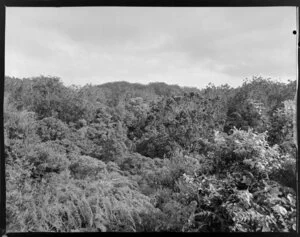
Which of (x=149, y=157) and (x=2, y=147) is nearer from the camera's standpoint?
(x=2, y=147)

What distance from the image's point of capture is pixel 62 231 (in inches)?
104

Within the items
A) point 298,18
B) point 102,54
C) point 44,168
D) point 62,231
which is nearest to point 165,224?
point 62,231

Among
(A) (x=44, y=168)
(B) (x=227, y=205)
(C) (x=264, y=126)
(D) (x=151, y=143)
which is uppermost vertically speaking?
(C) (x=264, y=126)

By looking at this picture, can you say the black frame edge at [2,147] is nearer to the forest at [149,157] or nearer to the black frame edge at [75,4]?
the black frame edge at [75,4]

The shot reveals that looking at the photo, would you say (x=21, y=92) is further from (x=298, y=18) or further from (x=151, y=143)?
(x=298, y=18)

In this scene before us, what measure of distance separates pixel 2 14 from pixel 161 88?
114 centimetres

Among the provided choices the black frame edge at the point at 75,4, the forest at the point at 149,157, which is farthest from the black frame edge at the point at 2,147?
the forest at the point at 149,157

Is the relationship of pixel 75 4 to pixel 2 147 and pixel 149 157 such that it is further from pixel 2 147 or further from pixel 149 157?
pixel 149 157

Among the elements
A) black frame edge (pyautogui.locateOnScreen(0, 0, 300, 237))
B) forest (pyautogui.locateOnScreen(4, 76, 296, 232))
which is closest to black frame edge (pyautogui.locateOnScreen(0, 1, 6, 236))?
black frame edge (pyautogui.locateOnScreen(0, 0, 300, 237))

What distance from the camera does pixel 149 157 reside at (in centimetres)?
276

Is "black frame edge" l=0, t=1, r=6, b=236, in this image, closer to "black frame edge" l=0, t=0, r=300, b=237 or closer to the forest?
"black frame edge" l=0, t=0, r=300, b=237

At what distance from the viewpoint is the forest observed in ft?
8.70

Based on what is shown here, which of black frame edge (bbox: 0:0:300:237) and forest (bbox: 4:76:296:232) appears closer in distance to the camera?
black frame edge (bbox: 0:0:300:237)

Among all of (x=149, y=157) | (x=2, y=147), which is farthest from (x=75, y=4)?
(x=149, y=157)
